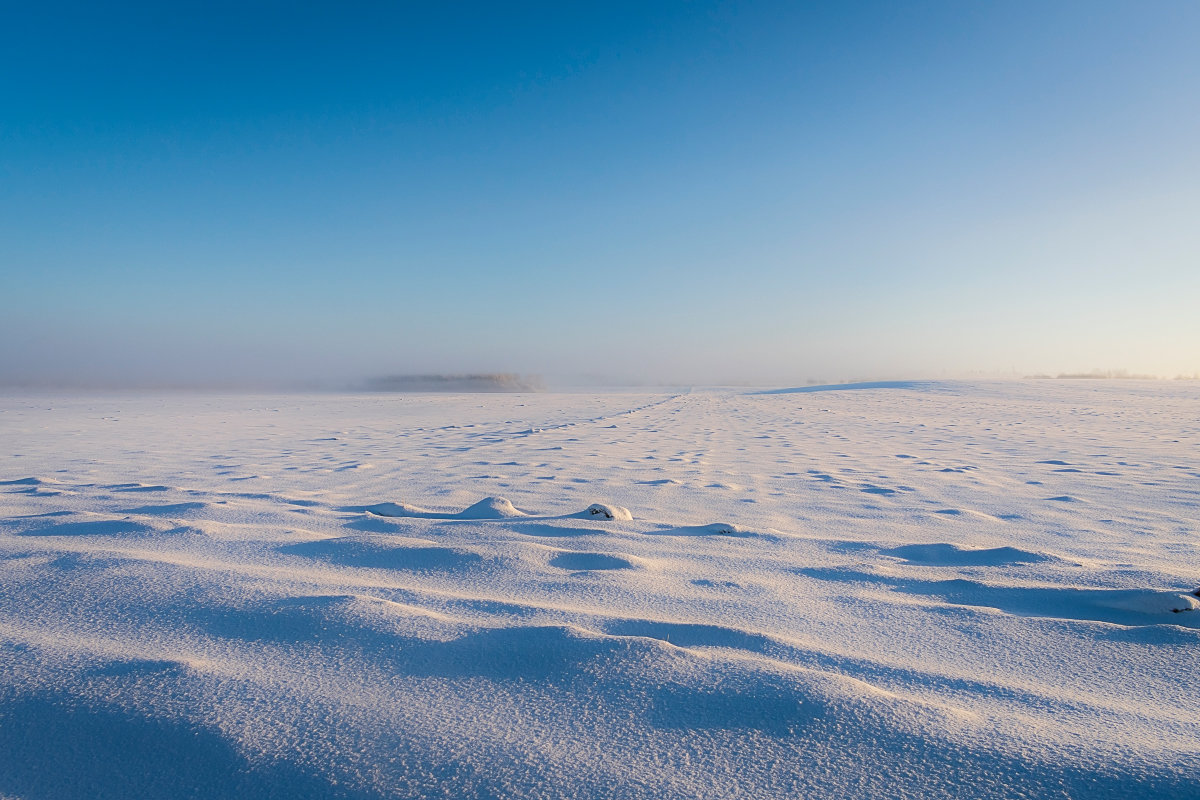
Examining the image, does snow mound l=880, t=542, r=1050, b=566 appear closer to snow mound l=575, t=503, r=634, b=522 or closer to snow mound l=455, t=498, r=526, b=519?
snow mound l=575, t=503, r=634, b=522

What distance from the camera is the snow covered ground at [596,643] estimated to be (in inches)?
40.7

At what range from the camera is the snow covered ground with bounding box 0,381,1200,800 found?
40.7 inches

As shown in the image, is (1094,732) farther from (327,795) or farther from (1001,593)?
(327,795)

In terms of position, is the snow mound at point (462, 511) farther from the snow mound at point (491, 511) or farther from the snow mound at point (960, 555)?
the snow mound at point (960, 555)

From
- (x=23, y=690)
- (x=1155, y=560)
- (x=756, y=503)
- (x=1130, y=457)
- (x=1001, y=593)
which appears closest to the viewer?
(x=23, y=690)

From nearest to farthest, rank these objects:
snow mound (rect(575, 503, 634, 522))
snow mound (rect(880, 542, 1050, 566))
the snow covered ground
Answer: the snow covered ground
snow mound (rect(880, 542, 1050, 566))
snow mound (rect(575, 503, 634, 522))

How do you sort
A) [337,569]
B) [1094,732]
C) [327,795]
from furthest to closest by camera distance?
[337,569] < [1094,732] < [327,795]

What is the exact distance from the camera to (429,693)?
126cm

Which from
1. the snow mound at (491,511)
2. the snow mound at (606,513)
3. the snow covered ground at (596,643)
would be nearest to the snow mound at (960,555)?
the snow covered ground at (596,643)

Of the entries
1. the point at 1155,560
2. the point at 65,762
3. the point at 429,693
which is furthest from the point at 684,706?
the point at 1155,560

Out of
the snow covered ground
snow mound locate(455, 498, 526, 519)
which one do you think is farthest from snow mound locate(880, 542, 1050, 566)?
snow mound locate(455, 498, 526, 519)

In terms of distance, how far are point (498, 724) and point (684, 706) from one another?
0.36 m

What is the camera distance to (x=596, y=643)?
143 cm

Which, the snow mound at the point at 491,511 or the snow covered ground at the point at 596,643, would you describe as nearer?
the snow covered ground at the point at 596,643
